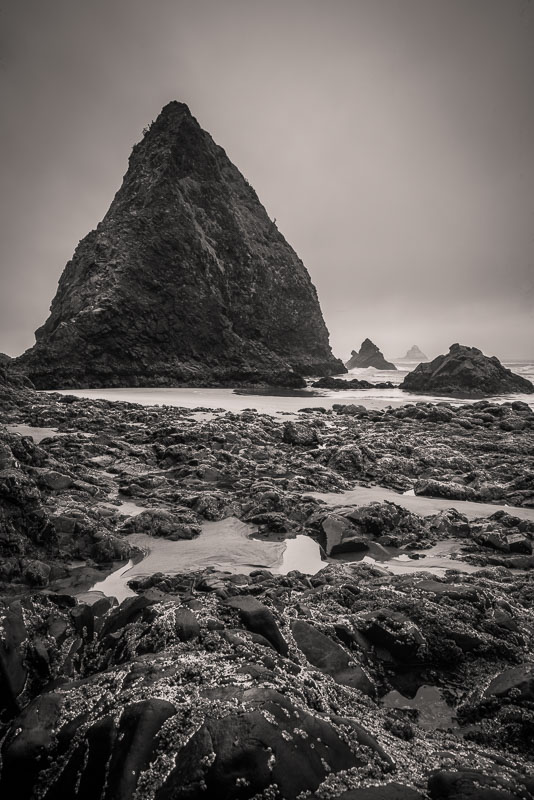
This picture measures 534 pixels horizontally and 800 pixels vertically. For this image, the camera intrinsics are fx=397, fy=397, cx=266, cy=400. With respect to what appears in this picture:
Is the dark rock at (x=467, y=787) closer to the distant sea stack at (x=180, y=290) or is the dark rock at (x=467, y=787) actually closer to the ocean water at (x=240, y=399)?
the ocean water at (x=240, y=399)

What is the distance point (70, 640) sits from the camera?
6.98ft

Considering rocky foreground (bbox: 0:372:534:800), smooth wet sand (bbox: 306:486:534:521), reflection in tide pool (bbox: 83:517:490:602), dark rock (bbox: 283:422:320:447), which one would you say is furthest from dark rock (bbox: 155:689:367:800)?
dark rock (bbox: 283:422:320:447)

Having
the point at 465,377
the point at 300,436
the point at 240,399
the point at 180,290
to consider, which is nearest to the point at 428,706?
the point at 300,436

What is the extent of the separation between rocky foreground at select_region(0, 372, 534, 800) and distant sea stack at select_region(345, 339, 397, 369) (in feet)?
251

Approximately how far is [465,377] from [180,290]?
69.0 feet

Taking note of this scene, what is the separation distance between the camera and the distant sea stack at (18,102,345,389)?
968 inches

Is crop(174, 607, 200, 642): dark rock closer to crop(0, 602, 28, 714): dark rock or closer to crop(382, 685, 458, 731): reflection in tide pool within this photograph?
crop(0, 602, 28, 714): dark rock

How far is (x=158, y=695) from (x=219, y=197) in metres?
37.7

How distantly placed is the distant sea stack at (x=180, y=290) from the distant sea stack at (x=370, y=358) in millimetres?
41665

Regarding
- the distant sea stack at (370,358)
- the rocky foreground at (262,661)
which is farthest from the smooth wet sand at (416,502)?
the distant sea stack at (370,358)

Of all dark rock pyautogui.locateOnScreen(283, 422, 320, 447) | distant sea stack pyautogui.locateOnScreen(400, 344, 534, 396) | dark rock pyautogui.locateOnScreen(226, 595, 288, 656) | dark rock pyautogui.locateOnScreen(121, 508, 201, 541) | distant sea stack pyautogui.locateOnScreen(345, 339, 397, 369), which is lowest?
dark rock pyautogui.locateOnScreen(121, 508, 201, 541)

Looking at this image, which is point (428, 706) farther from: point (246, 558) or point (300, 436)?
point (300, 436)

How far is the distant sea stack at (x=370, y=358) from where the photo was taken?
78.3 metres

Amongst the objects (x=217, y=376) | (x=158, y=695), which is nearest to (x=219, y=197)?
(x=217, y=376)
